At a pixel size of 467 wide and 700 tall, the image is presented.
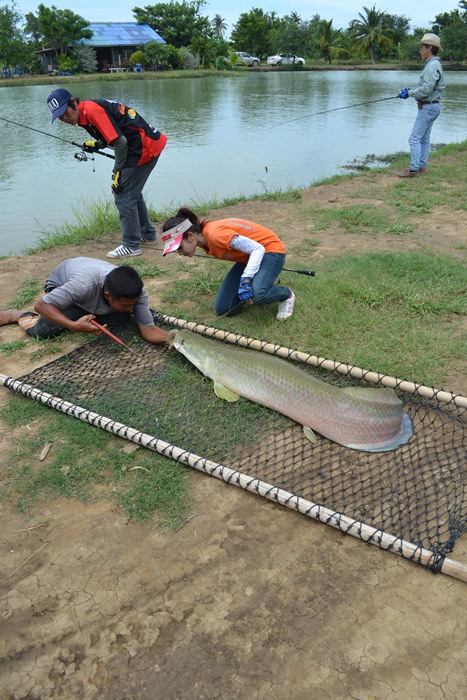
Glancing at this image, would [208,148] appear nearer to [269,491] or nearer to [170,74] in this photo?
[269,491]

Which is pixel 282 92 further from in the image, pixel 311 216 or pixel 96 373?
pixel 96 373

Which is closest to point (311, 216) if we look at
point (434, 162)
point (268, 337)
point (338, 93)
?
point (268, 337)

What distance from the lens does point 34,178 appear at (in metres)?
11.0

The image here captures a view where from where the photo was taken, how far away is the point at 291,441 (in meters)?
3.06

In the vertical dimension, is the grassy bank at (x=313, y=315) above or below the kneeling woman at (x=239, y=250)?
below

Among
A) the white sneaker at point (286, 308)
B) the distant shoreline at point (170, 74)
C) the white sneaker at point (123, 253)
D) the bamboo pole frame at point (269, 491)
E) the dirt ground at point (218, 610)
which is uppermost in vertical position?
the distant shoreline at point (170, 74)

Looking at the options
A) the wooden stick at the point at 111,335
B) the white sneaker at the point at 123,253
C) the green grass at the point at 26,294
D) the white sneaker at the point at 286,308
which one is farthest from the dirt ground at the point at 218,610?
the white sneaker at the point at 123,253

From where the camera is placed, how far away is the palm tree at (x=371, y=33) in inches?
2250

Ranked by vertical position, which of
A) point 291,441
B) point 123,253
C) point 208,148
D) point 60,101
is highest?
point 60,101

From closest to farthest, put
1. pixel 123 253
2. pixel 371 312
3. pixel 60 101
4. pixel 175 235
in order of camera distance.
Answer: pixel 175 235 < pixel 371 312 < pixel 60 101 < pixel 123 253

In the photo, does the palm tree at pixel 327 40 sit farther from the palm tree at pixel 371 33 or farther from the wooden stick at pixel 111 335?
the wooden stick at pixel 111 335

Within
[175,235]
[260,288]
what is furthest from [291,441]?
[175,235]

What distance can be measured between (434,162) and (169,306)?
25.7 feet

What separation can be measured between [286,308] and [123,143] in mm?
2668
